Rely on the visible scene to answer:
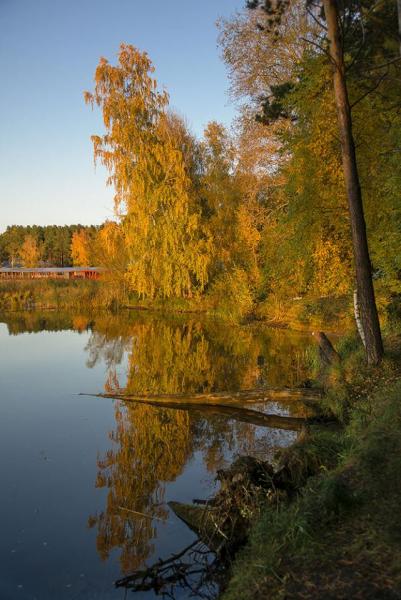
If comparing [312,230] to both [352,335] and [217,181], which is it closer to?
[352,335]

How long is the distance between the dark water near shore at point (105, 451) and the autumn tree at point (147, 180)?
33.2 feet

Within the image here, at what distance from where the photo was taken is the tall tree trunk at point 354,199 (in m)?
9.71

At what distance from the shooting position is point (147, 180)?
91.0ft

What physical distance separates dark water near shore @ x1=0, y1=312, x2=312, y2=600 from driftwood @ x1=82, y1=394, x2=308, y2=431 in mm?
269

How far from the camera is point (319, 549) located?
4.39 m

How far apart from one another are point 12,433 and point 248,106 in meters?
16.4

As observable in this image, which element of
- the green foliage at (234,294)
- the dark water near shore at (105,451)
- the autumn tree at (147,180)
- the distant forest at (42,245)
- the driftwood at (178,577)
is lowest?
the driftwood at (178,577)

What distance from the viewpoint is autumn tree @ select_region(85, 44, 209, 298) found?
87.3 ft

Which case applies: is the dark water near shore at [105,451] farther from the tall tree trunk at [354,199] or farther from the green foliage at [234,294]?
the green foliage at [234,294]

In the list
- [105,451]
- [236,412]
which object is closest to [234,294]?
[236,412]

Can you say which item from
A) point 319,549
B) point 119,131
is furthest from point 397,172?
point 119,131

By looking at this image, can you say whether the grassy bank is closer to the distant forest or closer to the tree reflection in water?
the tree reflection in water

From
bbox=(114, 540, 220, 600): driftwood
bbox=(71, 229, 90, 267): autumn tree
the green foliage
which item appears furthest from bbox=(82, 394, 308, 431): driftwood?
bbox=(71, 229, 90, 267): autumn tree

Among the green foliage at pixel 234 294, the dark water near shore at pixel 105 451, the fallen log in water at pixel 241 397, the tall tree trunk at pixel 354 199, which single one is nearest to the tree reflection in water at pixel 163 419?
the dark water near shore at pixel 105 451
